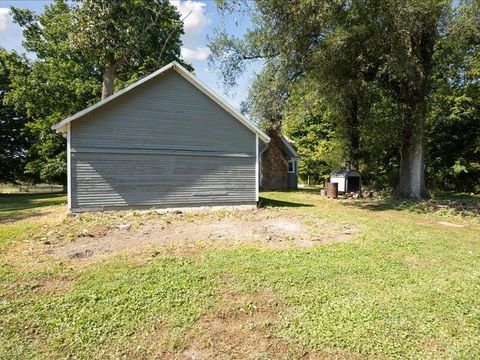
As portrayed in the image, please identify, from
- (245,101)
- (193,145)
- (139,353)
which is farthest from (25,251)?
(245,101)

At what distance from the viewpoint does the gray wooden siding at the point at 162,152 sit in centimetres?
997

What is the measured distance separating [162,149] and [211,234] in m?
4.38

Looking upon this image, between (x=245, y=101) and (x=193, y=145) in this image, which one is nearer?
(x=193, y=145)

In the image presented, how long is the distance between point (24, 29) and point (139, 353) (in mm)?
29139

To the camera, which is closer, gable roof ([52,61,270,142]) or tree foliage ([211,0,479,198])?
gable roof ([52,61,270,142])

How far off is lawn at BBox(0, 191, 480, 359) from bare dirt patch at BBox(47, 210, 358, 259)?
0.70ft

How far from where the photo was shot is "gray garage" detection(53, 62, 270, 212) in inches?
391

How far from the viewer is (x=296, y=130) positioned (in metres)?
33.2

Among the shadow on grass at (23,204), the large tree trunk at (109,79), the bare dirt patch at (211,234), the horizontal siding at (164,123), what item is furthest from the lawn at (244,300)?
the large tree trunk at (109,79)

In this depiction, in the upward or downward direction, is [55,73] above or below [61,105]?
above

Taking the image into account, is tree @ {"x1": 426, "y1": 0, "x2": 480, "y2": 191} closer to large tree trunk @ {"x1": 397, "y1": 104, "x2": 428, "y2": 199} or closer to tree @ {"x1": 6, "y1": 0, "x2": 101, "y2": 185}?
large tree trunk @ {"x1": 397, "y1": 104, "x2": 428, "y2": 199}

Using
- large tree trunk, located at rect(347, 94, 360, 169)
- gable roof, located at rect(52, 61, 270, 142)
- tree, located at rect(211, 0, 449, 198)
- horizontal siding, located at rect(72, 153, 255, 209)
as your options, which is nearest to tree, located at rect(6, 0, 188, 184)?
tree, located at rect(211, 0, 449, 198)

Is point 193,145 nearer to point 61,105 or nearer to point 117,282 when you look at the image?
point 117,282

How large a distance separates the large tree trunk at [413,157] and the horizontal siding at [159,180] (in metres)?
7.82
